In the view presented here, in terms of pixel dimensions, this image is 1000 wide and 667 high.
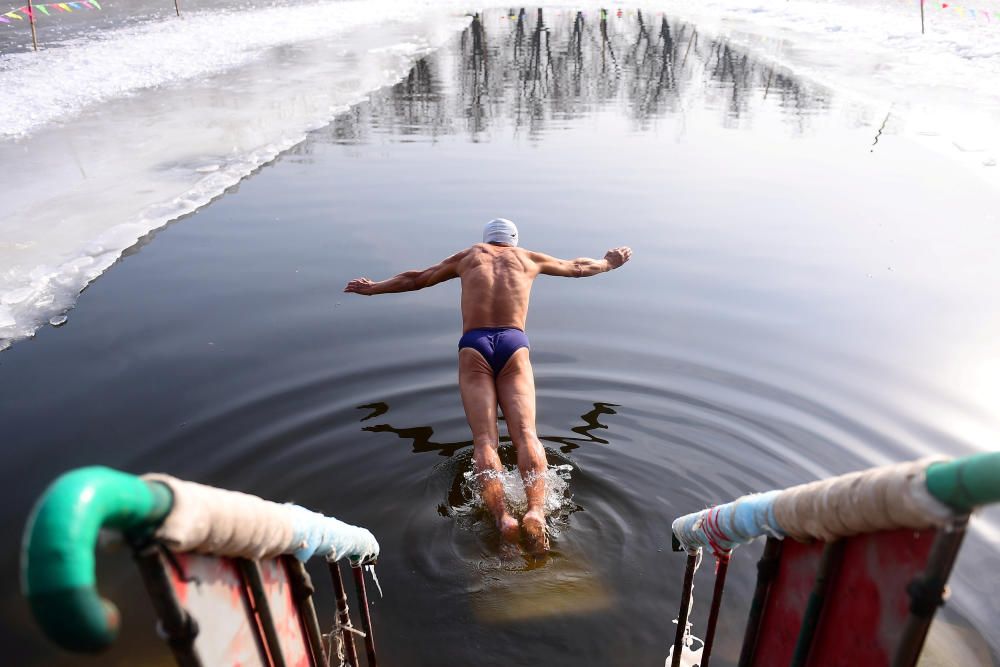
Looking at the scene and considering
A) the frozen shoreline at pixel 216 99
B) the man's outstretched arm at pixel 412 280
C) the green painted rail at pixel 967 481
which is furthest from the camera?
the frozen shoreline at pixel 216 99

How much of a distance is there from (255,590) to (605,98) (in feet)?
50.8

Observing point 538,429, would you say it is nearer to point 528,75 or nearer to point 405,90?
point 405,90

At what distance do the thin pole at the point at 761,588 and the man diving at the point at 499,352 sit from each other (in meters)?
2.24

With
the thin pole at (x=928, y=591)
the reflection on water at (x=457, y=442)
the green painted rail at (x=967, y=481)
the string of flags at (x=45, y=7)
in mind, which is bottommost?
the reflection on water at (x=457, y=442)

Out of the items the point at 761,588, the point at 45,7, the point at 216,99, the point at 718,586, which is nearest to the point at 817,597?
the point at 761,588

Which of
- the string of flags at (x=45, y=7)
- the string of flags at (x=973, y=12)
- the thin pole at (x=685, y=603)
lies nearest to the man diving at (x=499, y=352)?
the thin pole at (x=685, y=603)

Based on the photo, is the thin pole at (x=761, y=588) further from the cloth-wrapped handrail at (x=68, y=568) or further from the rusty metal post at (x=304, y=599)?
the cloth-wrapped handrail at (x=68, y=568)

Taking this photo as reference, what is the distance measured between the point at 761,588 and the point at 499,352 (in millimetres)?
3327

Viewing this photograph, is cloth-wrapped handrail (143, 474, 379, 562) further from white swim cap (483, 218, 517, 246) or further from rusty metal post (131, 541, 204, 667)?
white swim cap (483, 218, 517, 246)

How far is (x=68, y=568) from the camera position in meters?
1.18

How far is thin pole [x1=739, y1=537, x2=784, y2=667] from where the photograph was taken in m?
2.16

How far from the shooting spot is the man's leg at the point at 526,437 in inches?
180

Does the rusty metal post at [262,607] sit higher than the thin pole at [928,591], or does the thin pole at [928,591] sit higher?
the thin pole at [928,591]

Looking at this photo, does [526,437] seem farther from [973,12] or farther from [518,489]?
[973,12]
